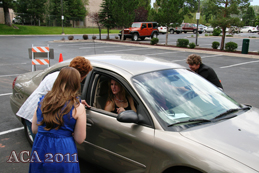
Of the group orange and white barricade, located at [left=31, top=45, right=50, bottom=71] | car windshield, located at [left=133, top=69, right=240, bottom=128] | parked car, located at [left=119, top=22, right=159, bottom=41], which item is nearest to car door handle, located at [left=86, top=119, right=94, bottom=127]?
car windshield, located at [left=133, top=69, right=240, bottom=128]

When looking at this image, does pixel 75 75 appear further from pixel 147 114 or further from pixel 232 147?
pixel 232 147

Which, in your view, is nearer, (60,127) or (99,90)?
(60,127)

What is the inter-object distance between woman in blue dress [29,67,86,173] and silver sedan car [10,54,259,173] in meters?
0.55

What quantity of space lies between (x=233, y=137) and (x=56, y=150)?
168 cm

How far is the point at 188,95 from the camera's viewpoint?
3.18 metres

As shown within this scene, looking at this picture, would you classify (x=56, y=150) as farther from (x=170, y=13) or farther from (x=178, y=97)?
(x=170, y=13)

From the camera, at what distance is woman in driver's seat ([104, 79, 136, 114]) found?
3.45 m

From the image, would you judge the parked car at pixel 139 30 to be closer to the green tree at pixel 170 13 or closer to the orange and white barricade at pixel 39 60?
the green tree at pixel 170 13

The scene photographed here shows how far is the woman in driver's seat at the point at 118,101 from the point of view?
3.45 m

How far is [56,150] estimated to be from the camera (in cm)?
231

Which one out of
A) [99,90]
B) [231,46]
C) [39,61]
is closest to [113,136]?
[99,90]

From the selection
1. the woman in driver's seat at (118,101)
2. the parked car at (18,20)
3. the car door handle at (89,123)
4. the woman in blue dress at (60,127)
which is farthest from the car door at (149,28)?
the parked car at (18,20)

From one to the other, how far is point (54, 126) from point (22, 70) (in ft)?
33.7

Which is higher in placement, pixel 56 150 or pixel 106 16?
pixel 106 16
